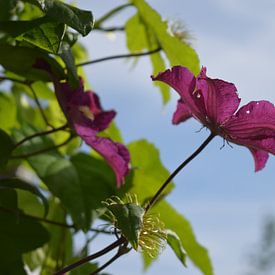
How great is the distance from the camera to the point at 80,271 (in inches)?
24.4

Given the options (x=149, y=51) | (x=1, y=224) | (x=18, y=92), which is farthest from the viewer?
(x=18, y=92)

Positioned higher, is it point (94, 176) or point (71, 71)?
point (71, 71)

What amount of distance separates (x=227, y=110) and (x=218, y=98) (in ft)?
0.05

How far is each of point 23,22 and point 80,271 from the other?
0.19m

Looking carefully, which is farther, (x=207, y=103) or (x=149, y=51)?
(x=149, y=51)

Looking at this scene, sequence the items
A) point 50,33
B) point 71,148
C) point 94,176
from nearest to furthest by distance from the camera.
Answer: point 50,33
point 94,176
point 71,148

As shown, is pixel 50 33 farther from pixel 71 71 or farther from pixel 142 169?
pixel 142 169

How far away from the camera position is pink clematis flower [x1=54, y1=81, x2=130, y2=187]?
70cm

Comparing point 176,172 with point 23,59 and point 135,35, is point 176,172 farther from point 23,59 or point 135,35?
point 135,35

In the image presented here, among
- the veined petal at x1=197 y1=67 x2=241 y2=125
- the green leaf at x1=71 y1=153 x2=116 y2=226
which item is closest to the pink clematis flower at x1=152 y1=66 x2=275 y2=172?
the veined petal at x1=197 y1=67 x2=241 y2=125

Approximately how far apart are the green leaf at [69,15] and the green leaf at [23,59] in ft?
0.35

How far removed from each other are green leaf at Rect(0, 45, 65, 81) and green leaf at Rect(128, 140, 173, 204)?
24cm

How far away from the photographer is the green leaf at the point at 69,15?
0.53 m

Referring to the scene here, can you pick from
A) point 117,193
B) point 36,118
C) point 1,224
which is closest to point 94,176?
point 117,193
